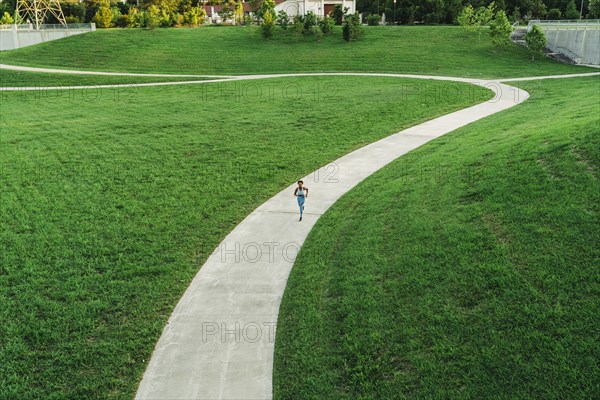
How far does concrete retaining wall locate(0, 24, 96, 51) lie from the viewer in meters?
45.6

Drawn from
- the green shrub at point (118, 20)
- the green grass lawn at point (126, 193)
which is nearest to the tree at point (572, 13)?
the green grass lawn at point (126, 193)

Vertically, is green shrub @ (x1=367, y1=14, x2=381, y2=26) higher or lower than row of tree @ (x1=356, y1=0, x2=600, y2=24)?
lower

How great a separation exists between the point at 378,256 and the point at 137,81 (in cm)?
2773

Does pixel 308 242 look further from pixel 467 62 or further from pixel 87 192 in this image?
pixel 467 62

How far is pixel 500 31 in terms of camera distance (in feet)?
130

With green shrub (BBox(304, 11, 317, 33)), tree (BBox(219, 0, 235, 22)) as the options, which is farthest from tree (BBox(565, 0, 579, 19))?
tree (BBox(219, 0, 235, 22))

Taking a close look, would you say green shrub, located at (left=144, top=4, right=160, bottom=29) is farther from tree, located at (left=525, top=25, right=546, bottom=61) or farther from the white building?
tree, located at (left=525, top=25, right=546, bottom=61)

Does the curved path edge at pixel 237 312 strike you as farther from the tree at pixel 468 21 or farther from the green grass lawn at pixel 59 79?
the tree at pixel 468 21

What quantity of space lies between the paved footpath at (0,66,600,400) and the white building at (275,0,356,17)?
162ft

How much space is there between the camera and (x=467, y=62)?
124 feet

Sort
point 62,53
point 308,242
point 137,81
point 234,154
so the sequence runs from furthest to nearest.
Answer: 1. point 62,53
2. point 137,81
3. point 234,154
4. point 308,242

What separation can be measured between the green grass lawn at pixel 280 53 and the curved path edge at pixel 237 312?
25.5 metres

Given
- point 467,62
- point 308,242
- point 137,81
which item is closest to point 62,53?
point 137,81

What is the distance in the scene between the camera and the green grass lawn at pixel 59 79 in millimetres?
33062
